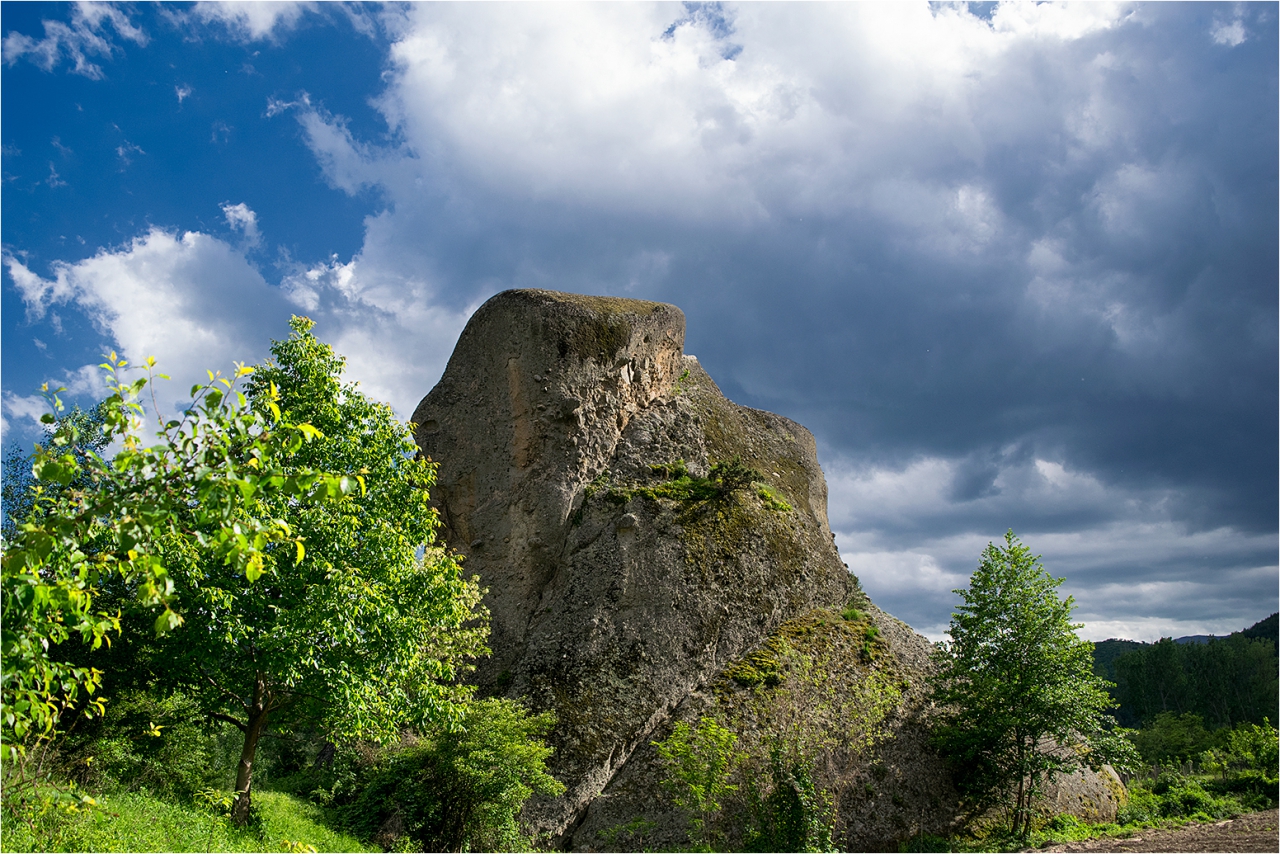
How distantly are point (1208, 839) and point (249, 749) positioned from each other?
24075mm

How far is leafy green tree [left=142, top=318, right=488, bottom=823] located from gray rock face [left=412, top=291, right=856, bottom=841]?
864cm

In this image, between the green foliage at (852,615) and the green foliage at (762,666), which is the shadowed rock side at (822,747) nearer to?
the green foliage at (762,666)

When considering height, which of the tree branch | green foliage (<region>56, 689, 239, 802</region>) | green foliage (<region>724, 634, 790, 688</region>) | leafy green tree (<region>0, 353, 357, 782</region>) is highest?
leafy green tree (<region>0, 353, 357, 782</region>)

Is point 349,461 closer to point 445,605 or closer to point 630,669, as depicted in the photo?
point 445,605

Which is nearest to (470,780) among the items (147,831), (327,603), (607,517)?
(327,603)

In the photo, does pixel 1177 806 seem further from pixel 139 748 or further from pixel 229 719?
pixel 139 748

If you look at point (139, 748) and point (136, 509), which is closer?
point (136, 509)

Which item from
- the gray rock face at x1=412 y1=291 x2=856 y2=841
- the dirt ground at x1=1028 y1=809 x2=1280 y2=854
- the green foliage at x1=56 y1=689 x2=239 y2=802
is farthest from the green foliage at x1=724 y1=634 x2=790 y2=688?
the green foliage at x1=56 y1=689 x2=239 y2=802

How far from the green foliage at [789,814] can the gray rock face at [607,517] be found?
655cm

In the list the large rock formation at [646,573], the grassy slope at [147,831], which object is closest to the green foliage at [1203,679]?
the large rock formation at [646,573]

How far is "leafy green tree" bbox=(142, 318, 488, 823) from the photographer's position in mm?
14602

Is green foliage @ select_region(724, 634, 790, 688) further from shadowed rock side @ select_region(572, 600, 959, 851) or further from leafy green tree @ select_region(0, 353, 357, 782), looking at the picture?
leafy green tree @ select_region(0, 353, 357, 782)

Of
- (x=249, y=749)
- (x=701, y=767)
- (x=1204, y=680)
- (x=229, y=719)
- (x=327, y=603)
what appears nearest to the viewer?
(x=327, y=603)

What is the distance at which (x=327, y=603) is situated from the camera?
14633 millimetres
